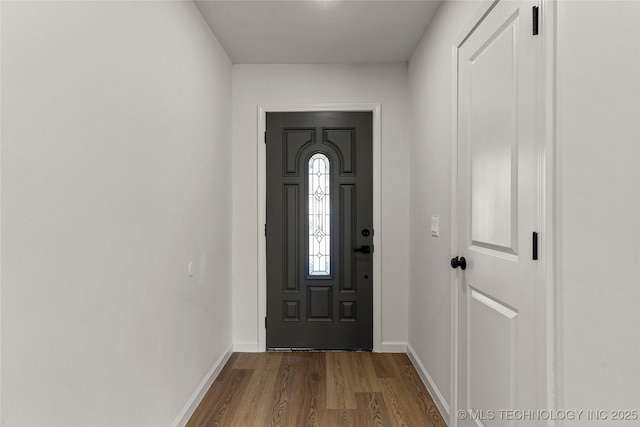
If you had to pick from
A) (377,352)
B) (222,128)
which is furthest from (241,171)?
(377,352)

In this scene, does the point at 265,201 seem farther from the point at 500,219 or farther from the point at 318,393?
the point at 500,219

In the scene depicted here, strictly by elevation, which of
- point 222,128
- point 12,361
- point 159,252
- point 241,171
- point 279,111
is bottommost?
point 12,361

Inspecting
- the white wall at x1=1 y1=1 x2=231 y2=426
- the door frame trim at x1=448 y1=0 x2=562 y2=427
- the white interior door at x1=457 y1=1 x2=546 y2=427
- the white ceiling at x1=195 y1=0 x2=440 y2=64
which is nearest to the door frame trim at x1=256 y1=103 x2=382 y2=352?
the white ceiling at x1=195 y1=0 x2=440 y2=64

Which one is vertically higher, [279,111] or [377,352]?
[279,111]

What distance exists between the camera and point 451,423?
6.88 ft

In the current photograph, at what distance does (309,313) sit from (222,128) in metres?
1.71

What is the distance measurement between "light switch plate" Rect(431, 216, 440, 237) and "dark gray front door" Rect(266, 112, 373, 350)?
84 cm

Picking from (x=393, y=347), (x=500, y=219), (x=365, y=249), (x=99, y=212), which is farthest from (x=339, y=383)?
(x=99, y=212)

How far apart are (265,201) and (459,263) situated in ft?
6.01

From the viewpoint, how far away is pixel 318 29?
2701 millimetres

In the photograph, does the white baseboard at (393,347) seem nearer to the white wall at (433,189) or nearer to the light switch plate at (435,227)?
the white wall at (433,189)

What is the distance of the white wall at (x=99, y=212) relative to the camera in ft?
3.39

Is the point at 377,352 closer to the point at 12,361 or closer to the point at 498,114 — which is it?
the point at 498,114

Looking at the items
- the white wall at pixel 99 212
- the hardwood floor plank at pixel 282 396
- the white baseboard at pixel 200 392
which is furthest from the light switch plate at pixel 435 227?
the white baseboard at pixel 200 392
